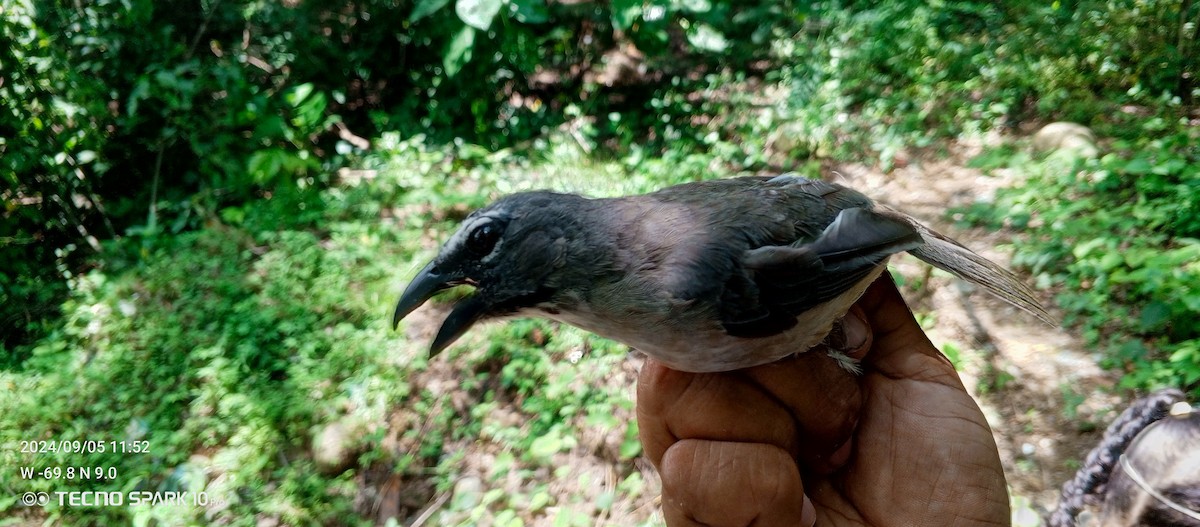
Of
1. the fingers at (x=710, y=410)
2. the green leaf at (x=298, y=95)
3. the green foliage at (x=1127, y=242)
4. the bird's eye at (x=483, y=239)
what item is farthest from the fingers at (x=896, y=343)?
the green leaf at (x=298, y=95)

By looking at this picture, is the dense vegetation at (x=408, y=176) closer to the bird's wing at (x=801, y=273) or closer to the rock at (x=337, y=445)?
the rock at (x=337, y=445)

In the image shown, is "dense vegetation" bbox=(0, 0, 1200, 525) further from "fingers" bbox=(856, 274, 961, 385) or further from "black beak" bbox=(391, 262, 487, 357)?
"black beak" bbox=(391, 262, 487, 357)

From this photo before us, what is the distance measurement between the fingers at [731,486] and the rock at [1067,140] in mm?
4352

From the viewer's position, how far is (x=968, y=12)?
23.7 ft

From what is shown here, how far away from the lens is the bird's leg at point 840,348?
239 centimetres

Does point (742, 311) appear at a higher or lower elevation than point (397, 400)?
higher

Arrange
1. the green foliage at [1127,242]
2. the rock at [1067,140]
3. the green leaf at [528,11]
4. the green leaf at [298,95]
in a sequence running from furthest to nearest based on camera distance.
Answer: the green leaf at [298,95] < the green leaf at [528,11] < the rock at [1067,140] < the green foliage at [1127,242]

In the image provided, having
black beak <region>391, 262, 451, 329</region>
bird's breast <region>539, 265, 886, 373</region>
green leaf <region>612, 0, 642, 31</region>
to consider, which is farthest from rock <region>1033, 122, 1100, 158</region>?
black beak <region>391, 262, 451, 329</region>

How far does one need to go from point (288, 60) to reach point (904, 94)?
608cm

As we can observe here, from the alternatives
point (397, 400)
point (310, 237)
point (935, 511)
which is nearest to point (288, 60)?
point (310, 237)

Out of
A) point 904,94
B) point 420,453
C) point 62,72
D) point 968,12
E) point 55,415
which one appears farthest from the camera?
point 968,12

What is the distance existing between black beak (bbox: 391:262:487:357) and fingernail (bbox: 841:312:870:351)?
1.31m

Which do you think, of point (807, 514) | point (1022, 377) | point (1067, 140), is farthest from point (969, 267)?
point (1067, 140)

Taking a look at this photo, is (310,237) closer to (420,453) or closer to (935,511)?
(420,453)
